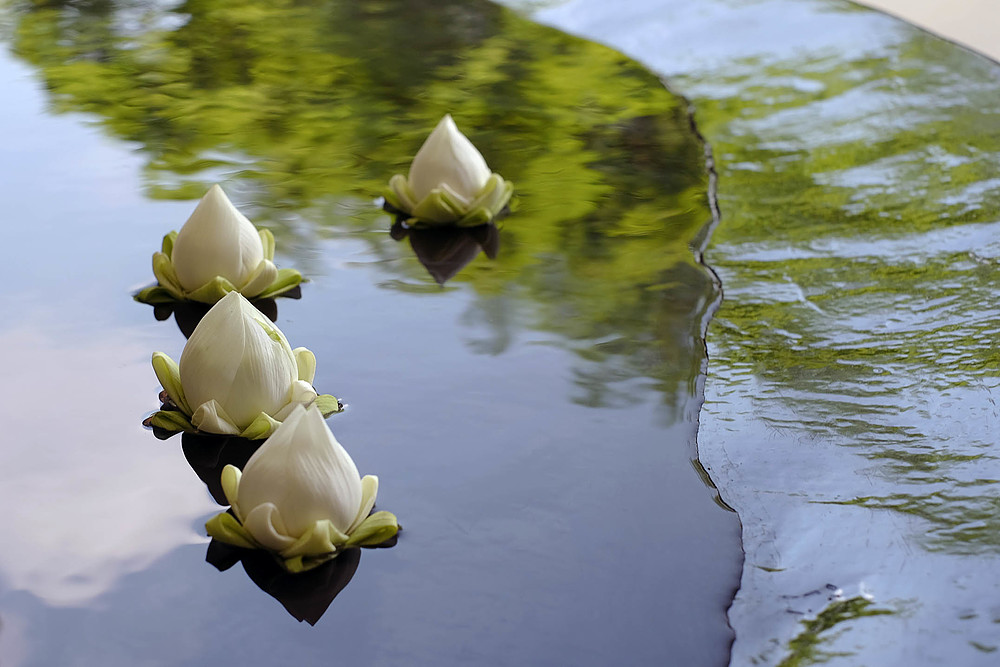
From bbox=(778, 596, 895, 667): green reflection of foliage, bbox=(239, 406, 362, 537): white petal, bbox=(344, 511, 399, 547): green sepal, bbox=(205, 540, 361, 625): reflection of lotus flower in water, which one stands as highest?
bbox=(239, 406, 362, 537): white petal

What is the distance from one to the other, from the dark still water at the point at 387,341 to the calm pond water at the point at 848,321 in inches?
2.3

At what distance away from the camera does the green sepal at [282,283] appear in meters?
1.31

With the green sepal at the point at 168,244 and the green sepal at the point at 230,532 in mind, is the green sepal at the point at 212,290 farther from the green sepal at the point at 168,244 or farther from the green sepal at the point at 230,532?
the green sepal at the point at 230,532

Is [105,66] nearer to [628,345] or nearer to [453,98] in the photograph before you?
[453,98]

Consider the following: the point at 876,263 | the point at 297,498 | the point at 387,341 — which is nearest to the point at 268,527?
the point at 297,498

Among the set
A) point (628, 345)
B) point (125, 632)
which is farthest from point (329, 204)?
point (125, 632)

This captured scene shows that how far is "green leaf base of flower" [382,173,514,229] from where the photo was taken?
1499mm

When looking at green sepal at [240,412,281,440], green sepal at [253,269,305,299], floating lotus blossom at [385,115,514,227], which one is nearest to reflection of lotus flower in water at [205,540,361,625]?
green sepal at [240,412,281,440]

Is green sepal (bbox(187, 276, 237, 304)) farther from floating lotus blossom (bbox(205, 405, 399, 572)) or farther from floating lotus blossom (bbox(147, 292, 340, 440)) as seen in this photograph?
floating lotus blossom (bbox(205, 405, 399, 572))

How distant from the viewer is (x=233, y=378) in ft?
3.35

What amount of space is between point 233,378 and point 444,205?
0.56 meters

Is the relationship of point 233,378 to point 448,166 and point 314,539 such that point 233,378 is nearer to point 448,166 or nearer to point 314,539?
point 314,539

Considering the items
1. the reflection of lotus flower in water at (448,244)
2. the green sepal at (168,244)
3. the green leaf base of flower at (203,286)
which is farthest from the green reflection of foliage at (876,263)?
the green sepal at (168,244)

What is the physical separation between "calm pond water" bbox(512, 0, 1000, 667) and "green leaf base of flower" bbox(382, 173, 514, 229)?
0.32 meters
